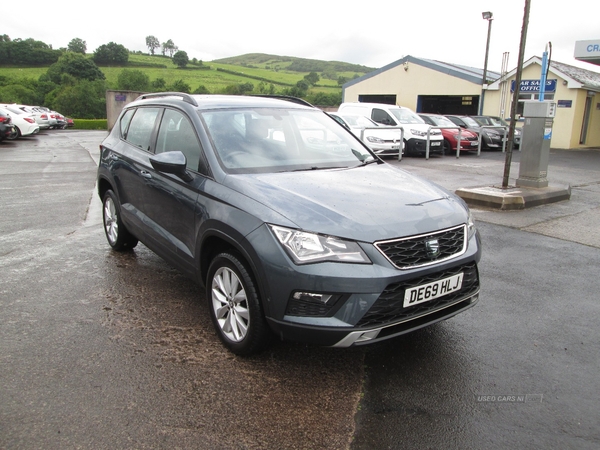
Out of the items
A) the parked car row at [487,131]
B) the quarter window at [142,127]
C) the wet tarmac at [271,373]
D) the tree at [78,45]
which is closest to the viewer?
the wet tarmac at [271,373]

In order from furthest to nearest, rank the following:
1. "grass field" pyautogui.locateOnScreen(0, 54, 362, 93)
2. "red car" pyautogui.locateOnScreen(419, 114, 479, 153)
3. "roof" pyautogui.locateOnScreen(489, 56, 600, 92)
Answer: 1. "grass field" pyautogui.locateOnScreen(0, 54, 362, 93)
2. "roof" pyautogui.locateOnScreen(489, 56, 600, 92)
3. "red car" pyautogui.locateOnScreen(419, 114, 479, 153)

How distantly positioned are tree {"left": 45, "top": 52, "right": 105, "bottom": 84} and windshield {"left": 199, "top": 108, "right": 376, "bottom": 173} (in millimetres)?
85191

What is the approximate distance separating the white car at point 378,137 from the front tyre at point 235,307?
43.9ft

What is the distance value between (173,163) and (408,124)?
51.3 ft

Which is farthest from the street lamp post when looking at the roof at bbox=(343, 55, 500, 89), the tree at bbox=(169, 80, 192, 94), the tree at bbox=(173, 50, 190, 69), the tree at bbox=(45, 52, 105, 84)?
the tree at bbox=(173, 50, 190, 69)

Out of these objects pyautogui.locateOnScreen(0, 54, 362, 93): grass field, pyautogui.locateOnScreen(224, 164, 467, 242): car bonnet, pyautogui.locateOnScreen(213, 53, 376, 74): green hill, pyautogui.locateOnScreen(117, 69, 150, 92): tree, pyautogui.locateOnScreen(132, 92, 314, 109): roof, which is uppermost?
pyautogui.locateOnScreen(213, 53, 376, 74): green hill

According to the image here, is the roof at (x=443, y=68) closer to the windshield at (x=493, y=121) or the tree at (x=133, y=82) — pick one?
the windshield at (x=493, y=121)

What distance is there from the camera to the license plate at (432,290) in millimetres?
3035

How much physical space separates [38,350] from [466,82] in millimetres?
30937

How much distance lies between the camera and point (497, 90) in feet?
94.9

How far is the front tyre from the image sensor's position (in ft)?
10.5

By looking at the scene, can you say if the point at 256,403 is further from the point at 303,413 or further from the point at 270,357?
the point at 270,357

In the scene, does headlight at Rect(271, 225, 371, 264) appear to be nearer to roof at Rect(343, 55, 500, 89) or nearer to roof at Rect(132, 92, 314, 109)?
roof at Rect(132, 92, 314, 109)

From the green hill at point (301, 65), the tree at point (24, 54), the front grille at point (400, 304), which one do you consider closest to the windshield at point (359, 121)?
the front grille at point (400, 304)
